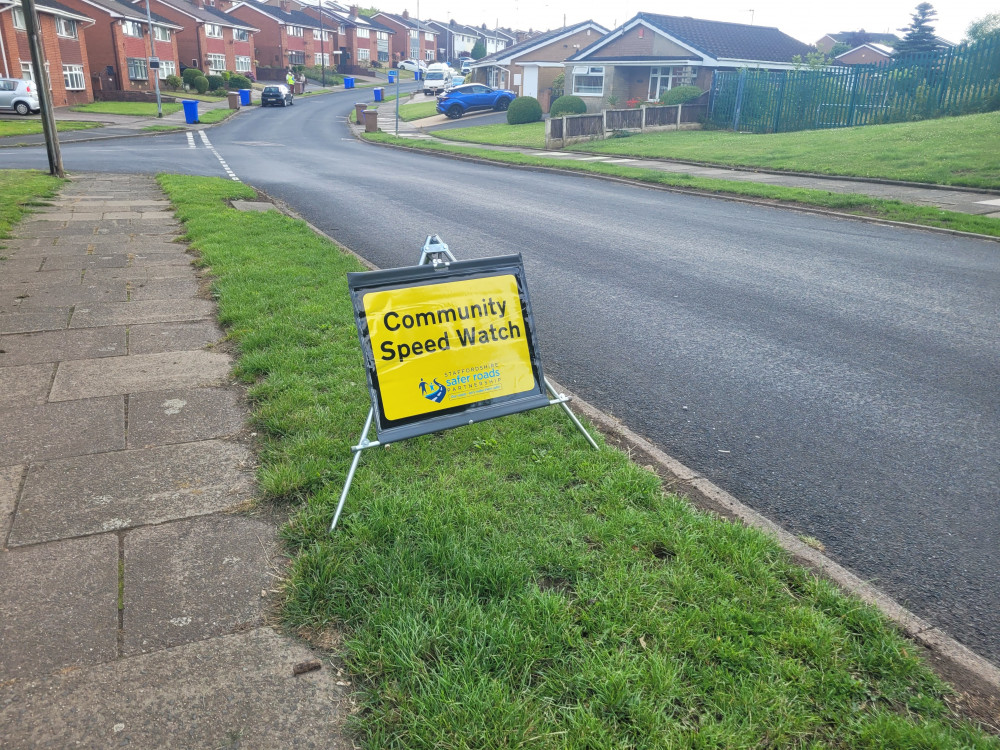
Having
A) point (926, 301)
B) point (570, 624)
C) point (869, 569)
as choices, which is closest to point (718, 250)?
point (926, 301)

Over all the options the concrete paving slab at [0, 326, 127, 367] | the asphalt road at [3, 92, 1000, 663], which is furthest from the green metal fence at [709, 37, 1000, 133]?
the concrete paving slab at [0, 326, 127, 367]

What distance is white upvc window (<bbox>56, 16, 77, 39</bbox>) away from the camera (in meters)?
45.2

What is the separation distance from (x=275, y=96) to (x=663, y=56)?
28.9 metres

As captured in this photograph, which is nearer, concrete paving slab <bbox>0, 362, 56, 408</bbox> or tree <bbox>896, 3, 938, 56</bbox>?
concrete paving slab <bbox>0, 362, 56, 408</bbox>

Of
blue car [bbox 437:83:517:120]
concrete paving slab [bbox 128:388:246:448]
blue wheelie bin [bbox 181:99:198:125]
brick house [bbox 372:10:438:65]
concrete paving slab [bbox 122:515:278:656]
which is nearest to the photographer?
concrete paving slab [bbox 122:515:278:656]

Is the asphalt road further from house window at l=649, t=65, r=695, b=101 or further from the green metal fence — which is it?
house window at l=649, t=65, r=695, b=101

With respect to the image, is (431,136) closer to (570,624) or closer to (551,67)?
(551,67)

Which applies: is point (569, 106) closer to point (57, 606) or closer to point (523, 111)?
point (523, 111)

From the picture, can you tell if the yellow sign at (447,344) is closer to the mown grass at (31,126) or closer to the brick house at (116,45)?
the mown grass at (31,126)

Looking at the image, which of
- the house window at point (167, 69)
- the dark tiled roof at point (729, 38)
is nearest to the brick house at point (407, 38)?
the house window at point (167, 69)

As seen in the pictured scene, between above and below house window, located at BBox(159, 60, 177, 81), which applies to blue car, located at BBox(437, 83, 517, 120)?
below

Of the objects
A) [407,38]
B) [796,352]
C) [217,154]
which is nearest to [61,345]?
[796,352]

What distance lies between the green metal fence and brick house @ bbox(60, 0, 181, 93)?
42792 mm

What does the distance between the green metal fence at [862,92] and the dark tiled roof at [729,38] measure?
10.5m
